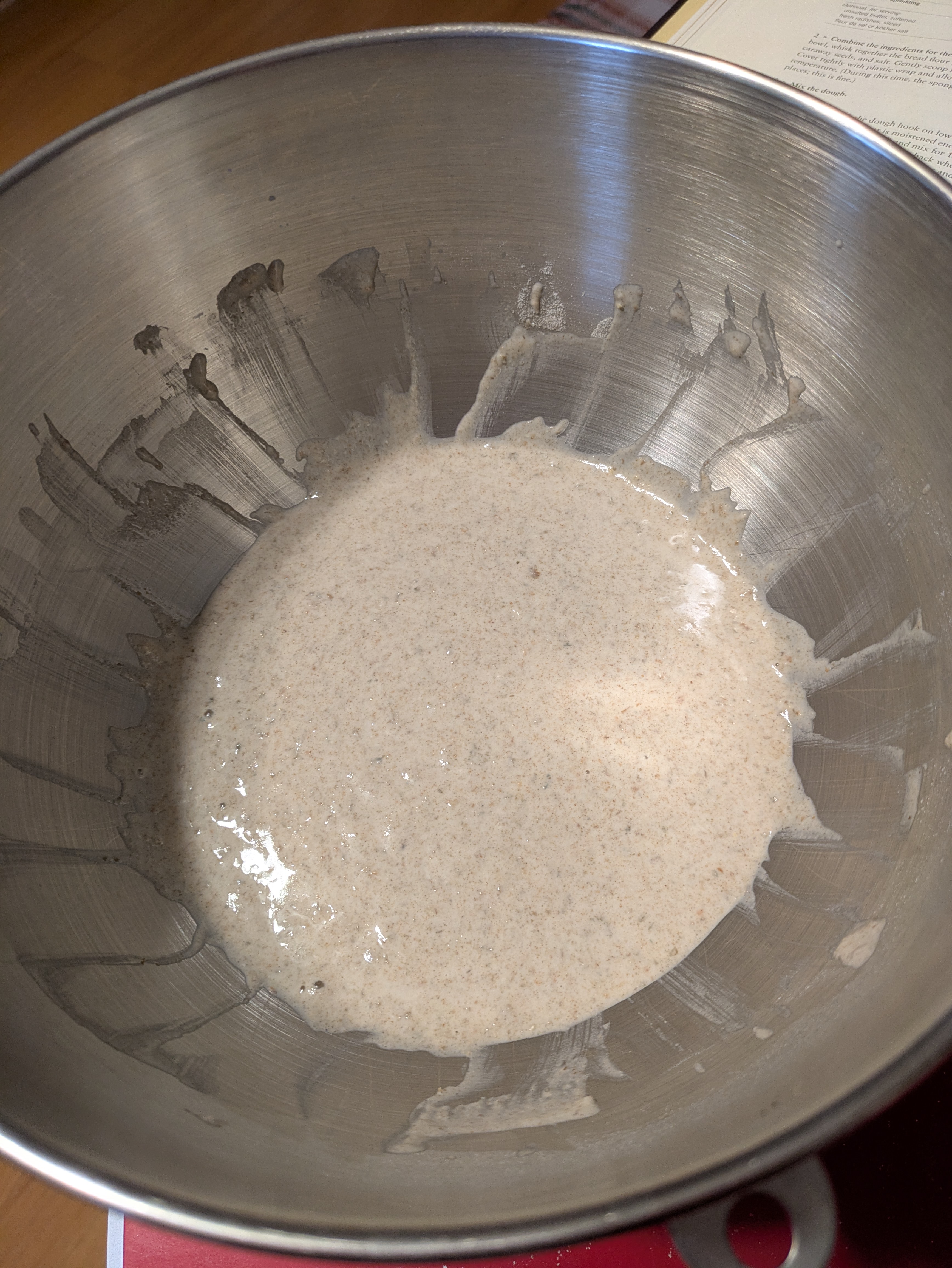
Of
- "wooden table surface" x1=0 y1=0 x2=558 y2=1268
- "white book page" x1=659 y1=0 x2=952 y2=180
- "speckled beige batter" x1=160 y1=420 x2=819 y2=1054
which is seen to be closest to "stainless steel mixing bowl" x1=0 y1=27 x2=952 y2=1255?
"speckled beige batter" x1=160 y1=420 x2=819 y2=1054

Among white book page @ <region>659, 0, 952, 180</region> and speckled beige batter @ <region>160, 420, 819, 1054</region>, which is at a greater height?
white book page @ <region>659, 0, 952, 180</region>

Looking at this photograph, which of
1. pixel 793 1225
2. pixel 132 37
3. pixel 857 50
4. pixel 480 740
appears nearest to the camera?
pixel 793 1225

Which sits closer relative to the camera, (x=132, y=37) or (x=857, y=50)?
(x=857, y=50)

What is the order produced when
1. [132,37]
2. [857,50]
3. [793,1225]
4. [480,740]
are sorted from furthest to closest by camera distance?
[132,37]
[857,50]
[480,740]
[793,1225]

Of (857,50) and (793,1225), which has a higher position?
(857,50)

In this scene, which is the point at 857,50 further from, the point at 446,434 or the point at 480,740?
the point at 480,740

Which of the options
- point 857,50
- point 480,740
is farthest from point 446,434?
point 857,50

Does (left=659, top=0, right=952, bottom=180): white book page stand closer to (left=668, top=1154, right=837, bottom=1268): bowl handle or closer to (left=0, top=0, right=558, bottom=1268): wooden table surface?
(left=0, top=0, right=558, bottom=1268): wooden table surface

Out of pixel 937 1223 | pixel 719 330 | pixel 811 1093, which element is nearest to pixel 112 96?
pixel 719 330

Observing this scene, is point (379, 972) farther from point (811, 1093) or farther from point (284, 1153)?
point (811, 1093)
